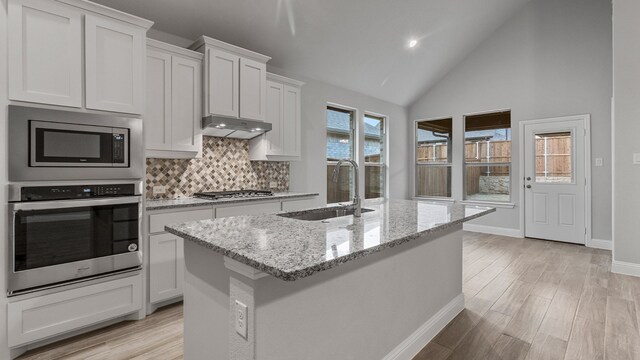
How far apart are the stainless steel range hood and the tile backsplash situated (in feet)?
0.56

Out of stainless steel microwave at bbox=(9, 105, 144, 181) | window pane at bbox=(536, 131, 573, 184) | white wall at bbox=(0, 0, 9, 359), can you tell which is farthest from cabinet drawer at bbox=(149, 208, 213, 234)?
window pane at bbox=(536, 131, 573, 184)

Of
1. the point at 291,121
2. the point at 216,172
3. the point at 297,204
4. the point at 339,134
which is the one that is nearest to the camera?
the point at 216,172

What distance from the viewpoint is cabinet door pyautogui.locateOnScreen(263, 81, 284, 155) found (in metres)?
3.74

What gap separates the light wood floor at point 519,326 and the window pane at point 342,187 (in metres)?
2.35

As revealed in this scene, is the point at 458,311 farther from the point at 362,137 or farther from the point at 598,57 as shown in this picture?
the point at 598,57

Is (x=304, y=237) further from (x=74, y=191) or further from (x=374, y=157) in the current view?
(x=374, y=157)

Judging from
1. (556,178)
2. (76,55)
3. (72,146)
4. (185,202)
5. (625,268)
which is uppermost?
(76,55)

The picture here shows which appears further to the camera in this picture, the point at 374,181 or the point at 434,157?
the point at 434,157

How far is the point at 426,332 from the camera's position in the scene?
2.08m

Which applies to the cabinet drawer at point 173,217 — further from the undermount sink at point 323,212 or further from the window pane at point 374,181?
the window pane at point 374,181

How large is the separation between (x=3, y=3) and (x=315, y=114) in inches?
134

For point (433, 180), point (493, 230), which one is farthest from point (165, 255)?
point (433, 180)

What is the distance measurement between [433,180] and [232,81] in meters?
4.82

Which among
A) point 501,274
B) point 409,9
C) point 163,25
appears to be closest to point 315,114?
point 409,9
